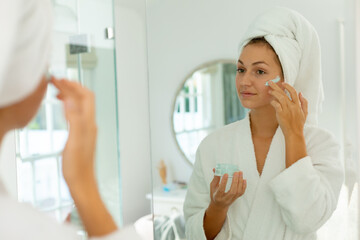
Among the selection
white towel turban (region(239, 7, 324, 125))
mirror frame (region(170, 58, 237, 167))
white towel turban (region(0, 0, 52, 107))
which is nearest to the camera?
white towel turban (region(0, 0, 52, 107))

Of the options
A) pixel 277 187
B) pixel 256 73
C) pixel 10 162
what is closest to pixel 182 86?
pixel 256 73

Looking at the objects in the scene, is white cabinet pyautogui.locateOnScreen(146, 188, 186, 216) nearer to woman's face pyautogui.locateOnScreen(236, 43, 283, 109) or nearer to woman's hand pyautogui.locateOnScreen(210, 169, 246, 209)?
woman's hand pyautogui.locateOnScreen(210, 169, 246, 209)

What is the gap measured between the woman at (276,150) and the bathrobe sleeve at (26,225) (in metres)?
0.45

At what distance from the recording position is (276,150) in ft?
2.51

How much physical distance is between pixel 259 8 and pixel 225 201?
1.32 ft

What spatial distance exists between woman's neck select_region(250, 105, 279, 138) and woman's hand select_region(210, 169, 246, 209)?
0.09 metres

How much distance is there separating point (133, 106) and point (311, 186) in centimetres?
46

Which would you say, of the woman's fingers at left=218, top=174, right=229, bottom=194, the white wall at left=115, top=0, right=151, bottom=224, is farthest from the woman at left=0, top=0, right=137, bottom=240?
the white wall at left=115, top=0, right=151, bottom=224

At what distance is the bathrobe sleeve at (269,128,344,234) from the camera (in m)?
0.74

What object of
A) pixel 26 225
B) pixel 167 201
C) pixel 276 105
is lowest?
pixel 167 201

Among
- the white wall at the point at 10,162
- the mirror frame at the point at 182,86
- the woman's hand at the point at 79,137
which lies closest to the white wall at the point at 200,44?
the mirror frame at the point at 182,86

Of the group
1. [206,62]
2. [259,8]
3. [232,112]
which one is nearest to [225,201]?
[232,112]

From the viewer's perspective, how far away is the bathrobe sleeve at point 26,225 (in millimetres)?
364

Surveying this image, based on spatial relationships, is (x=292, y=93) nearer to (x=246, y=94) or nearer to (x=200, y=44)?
(x=246, y=94)
